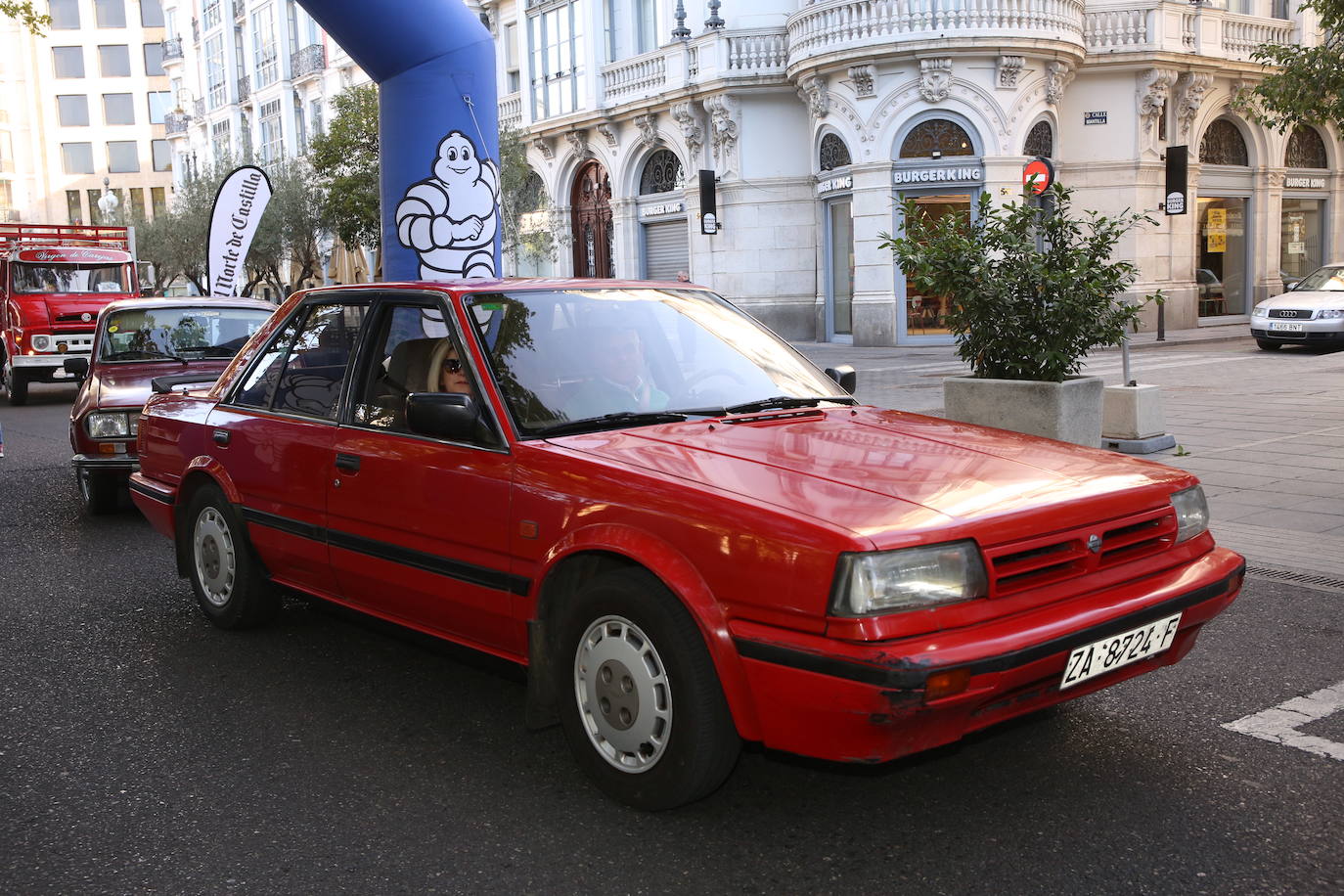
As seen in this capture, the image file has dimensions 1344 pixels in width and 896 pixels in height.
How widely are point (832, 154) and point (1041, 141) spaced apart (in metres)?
4.34

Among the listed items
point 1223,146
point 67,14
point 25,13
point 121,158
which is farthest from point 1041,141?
point 67,14

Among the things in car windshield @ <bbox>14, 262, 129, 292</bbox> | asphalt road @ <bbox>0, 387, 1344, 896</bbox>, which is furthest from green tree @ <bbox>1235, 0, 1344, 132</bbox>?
A: car windshield @ <bbox>14, 262, 129, 292</bbox>

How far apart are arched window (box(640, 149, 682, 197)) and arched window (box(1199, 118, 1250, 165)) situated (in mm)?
12372

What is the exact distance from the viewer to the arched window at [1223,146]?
29.2m

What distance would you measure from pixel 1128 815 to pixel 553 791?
1.66 metres

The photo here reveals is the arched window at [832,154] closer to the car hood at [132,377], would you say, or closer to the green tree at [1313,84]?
the green tree at [1313,84]

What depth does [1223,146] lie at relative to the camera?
97.1 feet

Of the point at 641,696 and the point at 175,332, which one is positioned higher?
the point at 175,332

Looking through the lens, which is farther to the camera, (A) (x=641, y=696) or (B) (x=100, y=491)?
(B) (x=100, y=491)

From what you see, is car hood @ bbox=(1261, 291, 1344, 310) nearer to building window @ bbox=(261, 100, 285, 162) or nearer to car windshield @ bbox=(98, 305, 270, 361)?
car windshield @ bbox=(98, 305, 270, 361)

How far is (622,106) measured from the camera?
1205 inches

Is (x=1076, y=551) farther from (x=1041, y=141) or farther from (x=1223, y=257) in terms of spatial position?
(x=1223, y=257)

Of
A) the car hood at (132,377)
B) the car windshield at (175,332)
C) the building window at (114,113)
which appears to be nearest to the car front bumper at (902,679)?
the car hood at (132,377)

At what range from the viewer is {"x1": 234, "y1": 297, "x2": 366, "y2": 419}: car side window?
192 inches
